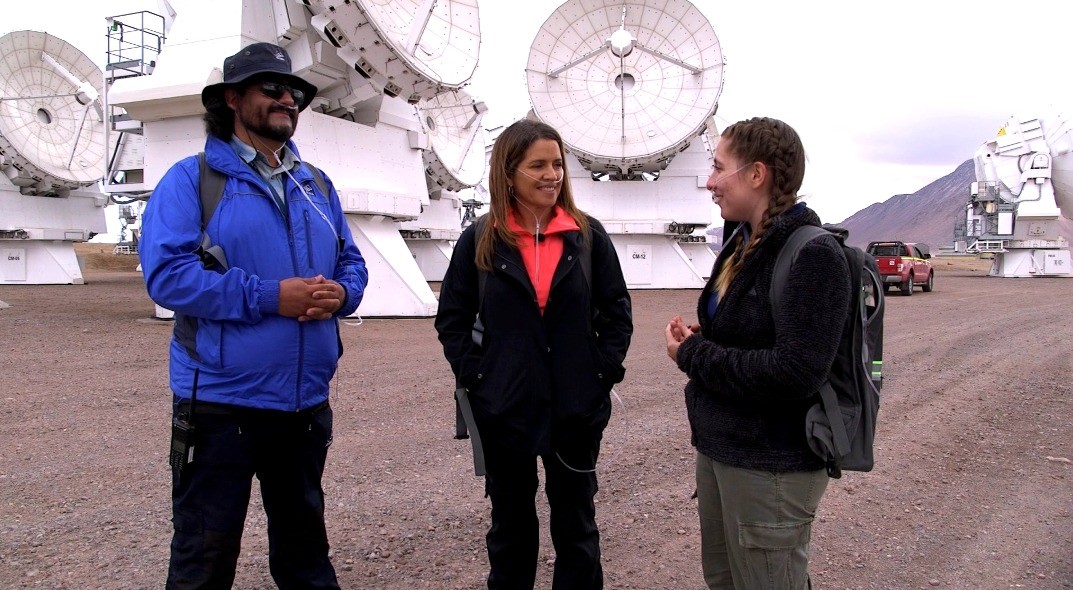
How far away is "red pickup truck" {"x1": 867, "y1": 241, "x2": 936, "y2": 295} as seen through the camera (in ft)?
70.8

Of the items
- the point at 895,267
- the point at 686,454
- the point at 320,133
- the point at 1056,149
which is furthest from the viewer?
the point at 1056,149

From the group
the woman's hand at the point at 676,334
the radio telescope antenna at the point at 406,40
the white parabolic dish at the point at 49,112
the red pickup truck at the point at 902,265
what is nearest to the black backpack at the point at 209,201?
the woman's hand at the point at 676,334

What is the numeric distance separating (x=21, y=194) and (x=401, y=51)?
755 inches

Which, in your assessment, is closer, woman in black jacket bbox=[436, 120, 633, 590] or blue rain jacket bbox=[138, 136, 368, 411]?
blue rain jacket bbox=[138, 136, 368, 411]

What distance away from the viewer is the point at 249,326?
2.39 metres

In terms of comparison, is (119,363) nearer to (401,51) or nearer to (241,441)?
(401,51)

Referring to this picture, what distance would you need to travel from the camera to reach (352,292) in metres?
2.71

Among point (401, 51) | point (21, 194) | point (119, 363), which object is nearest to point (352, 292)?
point (119, 363)

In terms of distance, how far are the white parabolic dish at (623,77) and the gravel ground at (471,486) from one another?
47.1 ft

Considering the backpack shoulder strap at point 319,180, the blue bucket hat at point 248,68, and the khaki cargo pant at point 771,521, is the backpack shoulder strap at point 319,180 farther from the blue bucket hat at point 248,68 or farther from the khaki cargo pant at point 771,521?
the khaki cargo pant at point 771,521

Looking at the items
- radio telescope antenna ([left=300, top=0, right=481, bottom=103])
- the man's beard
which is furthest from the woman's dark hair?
radio telescope antenna ([left=300, top=0, right=481, bottom=103])

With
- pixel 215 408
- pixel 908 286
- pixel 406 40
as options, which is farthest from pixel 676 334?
pixel 908 286

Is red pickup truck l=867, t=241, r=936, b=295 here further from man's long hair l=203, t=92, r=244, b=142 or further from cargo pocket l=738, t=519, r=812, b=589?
man's long hair l=203, t=92, r=244, b=142

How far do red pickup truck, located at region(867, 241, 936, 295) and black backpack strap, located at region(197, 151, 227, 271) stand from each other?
2125cm
